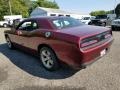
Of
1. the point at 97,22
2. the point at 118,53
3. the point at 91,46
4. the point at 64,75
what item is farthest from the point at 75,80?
the point at 97,22

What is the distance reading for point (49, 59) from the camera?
16.8 feet

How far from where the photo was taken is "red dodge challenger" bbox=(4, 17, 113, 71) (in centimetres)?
414

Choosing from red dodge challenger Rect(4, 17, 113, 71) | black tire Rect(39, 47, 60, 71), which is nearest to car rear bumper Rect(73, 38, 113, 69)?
red dodge challenger Rect(4, 17, 113, 71)

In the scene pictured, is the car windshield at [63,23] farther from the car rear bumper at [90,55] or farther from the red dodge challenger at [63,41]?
the car rear bumper at [90,55]

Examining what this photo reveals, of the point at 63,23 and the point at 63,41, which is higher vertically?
the point at 63,23

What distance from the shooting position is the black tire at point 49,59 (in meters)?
4.85

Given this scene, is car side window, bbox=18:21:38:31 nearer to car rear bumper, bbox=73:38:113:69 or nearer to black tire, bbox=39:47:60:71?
black tire, bbox=39:47:60:71

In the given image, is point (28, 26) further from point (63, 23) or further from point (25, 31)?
point (63, 23)

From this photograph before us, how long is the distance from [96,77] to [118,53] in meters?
2.46

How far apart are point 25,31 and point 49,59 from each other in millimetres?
1597

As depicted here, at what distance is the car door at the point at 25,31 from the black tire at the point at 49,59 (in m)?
0.82

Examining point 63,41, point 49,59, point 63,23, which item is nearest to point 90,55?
point 63,41

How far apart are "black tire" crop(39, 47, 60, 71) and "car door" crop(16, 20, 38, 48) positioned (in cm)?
82

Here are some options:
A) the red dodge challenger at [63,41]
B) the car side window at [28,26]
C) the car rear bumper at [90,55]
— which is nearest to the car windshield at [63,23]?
the red dodge challenger at [63,41]
